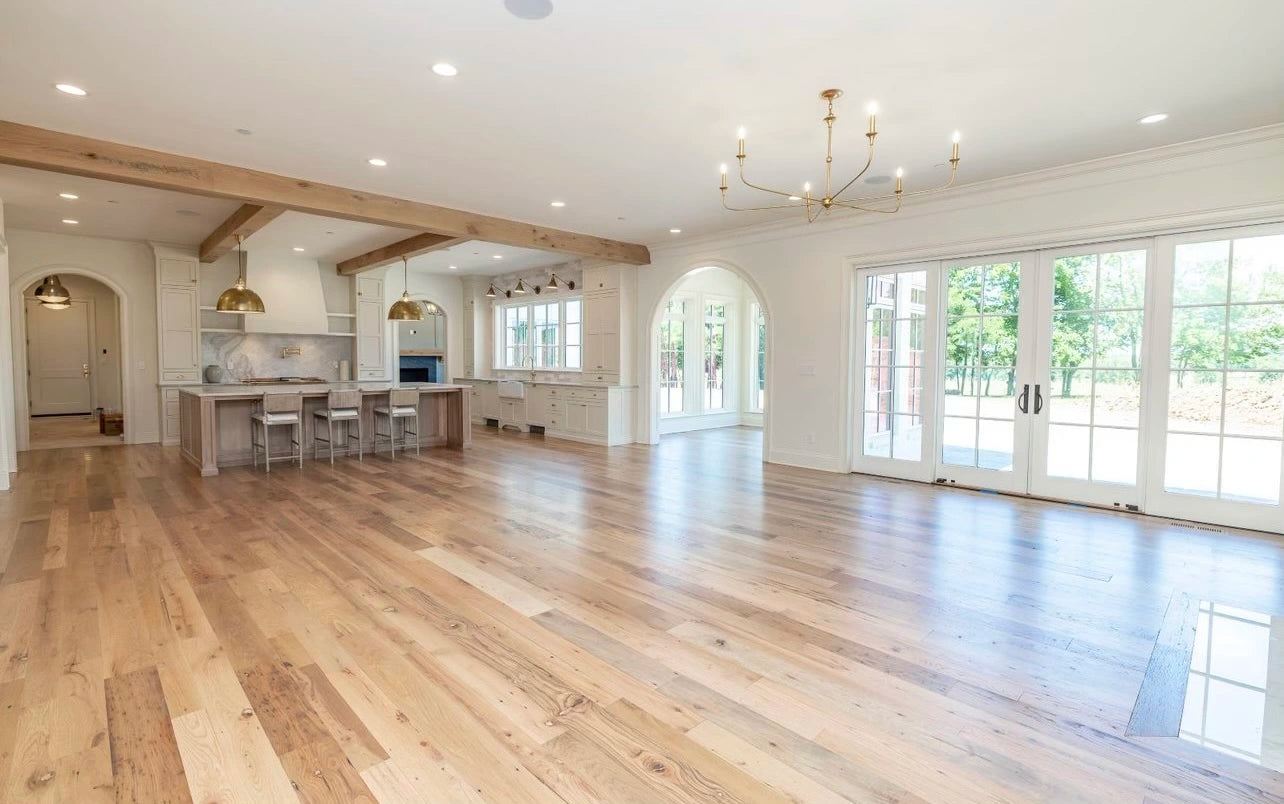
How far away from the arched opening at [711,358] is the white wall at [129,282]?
748cm

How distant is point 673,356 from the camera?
10570mm

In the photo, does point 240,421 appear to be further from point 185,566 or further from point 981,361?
point 981,361

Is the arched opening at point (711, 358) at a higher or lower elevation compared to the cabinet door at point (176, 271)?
lower

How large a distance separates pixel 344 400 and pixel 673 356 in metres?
5.31

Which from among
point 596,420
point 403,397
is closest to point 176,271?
point 403,397

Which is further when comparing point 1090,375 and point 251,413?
point 251,413

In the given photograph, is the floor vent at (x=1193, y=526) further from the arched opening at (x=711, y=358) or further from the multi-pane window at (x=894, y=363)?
the arched opening at (x=711, y=358)

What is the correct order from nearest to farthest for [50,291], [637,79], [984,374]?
[637,79] → [984,374] → [50,291]

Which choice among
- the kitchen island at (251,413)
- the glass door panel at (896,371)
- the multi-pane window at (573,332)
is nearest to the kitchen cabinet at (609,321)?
the multi-pane window at (573,332)

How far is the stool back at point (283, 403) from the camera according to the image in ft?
21.9

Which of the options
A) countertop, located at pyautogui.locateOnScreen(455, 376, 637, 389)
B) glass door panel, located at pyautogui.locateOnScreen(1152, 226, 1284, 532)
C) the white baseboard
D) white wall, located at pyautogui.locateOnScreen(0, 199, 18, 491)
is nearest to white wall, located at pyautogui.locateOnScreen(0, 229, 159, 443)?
white wall, located at pyautogui.locateOnScreen(0, 199, 18, 491)

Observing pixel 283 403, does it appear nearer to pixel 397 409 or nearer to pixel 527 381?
pixel 397 409

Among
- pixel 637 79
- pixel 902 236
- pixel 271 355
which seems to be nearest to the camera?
pixel 637 79

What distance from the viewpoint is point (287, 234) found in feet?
26.2
